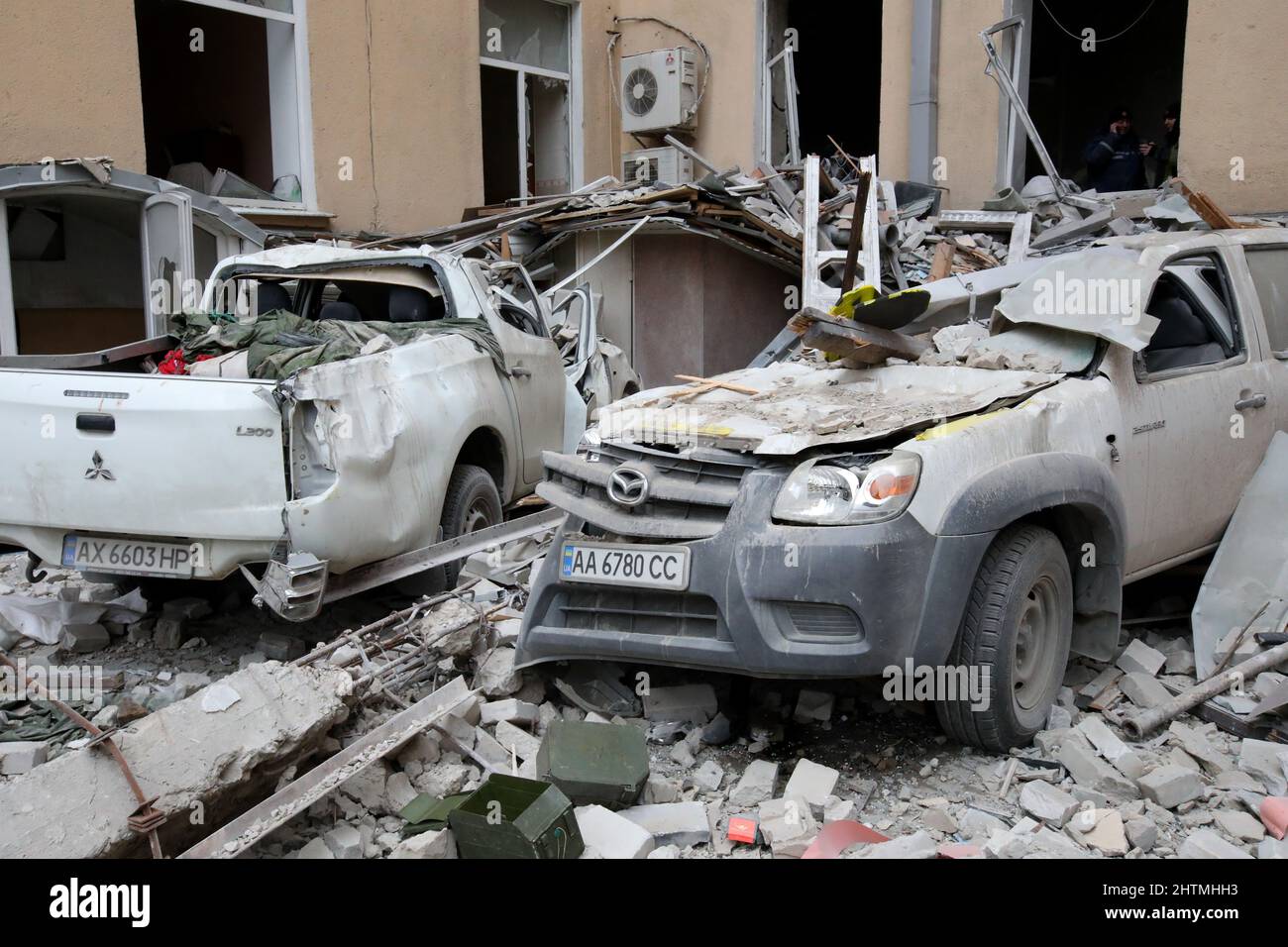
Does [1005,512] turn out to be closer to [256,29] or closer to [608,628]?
[608,628]

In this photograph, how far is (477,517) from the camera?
593 centimetres

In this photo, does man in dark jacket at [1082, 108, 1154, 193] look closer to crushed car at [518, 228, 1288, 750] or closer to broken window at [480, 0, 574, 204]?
broken window at [480, 0, 574, 204]

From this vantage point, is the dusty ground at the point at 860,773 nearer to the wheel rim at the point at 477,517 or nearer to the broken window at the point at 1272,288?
the wheel rim at the point at 477,517

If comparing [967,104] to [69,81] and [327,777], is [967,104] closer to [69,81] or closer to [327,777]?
[69,81]

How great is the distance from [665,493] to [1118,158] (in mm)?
9103

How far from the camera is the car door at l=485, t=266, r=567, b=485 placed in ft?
21.0

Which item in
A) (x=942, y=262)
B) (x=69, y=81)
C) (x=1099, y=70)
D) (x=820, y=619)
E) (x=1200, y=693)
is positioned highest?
(x=1099, y=70)

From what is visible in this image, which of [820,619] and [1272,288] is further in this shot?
[1272,288]

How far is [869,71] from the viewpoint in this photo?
1830cm

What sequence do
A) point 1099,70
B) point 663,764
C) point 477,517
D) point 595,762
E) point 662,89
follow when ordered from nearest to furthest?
point 595,762, point 663,764, point 477,517, point 662,89, point 1099,70

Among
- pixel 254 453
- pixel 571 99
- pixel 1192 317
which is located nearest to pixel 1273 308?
pixel 1192 317

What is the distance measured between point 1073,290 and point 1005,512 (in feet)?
4.76

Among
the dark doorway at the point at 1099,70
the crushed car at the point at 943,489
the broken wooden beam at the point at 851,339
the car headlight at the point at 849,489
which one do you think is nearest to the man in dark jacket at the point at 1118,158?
the dark doorway at the point at 1099,70

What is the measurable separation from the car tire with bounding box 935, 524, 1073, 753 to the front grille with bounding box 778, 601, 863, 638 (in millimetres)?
425
